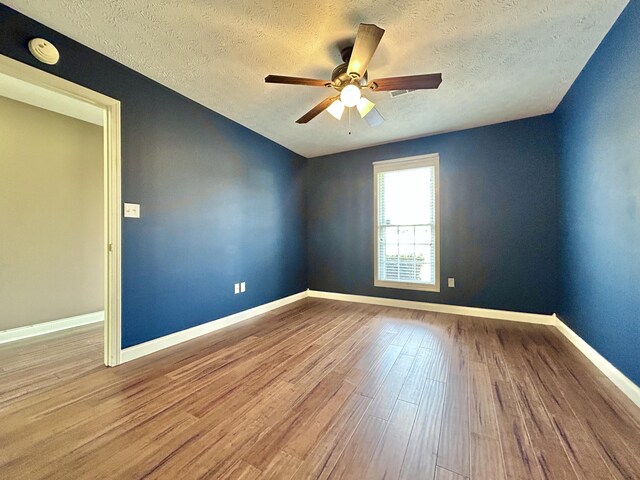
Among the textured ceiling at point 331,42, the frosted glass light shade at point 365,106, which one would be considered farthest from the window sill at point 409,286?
the frosted glass light shade at point 365,106

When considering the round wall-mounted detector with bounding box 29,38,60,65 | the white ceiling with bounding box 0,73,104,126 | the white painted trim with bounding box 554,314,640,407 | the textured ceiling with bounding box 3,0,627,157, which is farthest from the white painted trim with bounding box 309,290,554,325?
the round wall-mounted detector with bounding box 29,38,60,65

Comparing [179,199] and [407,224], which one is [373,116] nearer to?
[407,224]

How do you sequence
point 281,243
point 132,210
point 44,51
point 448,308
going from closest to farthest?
point 44,51 → point 132,210 → point 448,308 → point 281,243

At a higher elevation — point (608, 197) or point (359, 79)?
point (359, 79)

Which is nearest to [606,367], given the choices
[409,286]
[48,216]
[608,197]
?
[608,197]

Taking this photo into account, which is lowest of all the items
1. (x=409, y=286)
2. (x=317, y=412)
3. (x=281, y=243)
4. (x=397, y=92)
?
(x=317, y=412)

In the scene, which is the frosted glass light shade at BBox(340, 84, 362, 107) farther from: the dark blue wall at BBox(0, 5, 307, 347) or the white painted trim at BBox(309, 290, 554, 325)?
the white painted trim at BBox(309, 290, 554, 325)

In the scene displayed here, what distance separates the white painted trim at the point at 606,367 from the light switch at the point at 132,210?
12.7 feet

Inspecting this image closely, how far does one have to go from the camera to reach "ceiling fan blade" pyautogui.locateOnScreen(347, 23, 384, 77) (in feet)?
A: 4.71

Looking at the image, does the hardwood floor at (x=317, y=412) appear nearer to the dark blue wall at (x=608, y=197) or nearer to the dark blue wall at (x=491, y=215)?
the dark blue wall at (x=608, y=197)

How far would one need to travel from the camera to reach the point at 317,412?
148 centimetres

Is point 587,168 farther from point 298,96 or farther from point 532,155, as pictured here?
point 298,96

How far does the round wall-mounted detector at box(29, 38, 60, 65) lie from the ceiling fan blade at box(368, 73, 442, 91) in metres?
Result: 2.27

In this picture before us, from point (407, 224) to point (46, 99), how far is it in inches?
184
